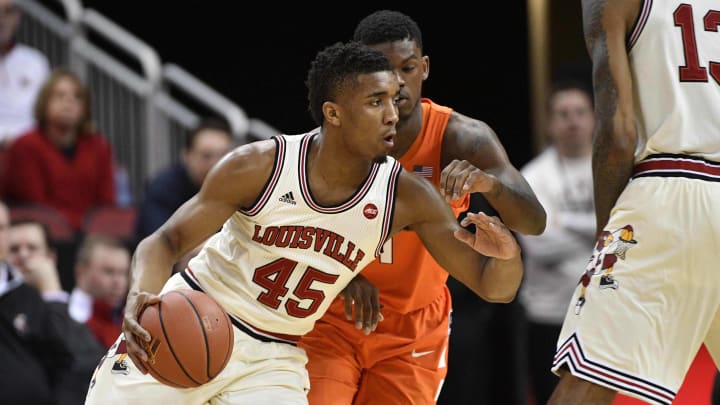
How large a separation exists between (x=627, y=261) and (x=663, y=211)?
224 mm

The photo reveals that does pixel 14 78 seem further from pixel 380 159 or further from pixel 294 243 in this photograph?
pixel 380 159

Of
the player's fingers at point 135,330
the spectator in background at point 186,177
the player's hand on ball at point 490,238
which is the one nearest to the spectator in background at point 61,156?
the spectator in background at point 186,177

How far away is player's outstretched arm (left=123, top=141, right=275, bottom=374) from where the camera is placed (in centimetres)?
459

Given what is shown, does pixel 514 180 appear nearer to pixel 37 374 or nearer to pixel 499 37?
pixel 37 374

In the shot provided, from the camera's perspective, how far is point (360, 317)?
4.88m

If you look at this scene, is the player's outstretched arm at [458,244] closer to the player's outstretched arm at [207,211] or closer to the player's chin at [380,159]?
the player's chin at [380,159]

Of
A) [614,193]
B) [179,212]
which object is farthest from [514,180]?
[179,212]

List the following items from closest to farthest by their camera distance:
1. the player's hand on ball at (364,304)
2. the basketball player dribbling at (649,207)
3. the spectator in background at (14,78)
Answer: the basketball player dribbling at (649,207), the player's hand on ball at (364,304), the spectator in background at (14,78)

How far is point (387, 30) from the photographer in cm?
509

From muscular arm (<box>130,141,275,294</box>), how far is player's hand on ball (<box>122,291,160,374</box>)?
0.79ft

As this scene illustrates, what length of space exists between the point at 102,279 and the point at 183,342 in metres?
3.40

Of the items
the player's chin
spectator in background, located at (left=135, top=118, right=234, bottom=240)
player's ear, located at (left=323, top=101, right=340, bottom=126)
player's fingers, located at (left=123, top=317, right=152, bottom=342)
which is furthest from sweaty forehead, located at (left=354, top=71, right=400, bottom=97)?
spectator in background, located at (left=135, top=118, right=234, bottom=240)

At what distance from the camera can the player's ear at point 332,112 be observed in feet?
15.5

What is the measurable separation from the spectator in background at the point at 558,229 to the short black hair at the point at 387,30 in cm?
277
